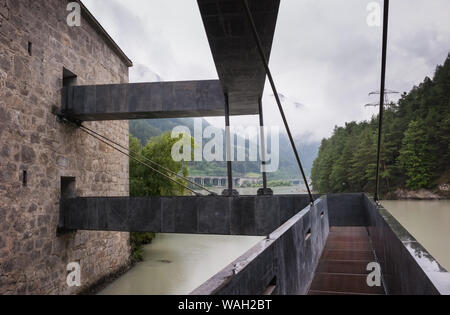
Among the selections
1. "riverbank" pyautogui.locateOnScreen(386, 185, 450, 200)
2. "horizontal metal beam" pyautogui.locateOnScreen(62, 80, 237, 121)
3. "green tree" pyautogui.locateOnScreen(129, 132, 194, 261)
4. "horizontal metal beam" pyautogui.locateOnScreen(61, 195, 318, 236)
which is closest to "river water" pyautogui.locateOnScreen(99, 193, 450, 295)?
"green tree" pyautogui.locateOnScreen(129, 132, 194, 261)

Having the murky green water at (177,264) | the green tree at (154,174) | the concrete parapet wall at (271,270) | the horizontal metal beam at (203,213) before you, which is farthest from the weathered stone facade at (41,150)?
the green tree at (154,174)

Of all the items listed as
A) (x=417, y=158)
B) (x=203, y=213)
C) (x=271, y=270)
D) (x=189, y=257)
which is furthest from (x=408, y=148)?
(x=271, y=270)

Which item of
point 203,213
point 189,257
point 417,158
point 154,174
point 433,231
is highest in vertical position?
point 417,158

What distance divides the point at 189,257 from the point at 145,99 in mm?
7542

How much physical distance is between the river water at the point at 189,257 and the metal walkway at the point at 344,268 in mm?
4773

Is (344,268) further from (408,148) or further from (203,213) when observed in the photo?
(408,148)

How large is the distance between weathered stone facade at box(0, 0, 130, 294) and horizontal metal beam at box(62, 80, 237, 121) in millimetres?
414

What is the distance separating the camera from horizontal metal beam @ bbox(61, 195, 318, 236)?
5590 millimetres

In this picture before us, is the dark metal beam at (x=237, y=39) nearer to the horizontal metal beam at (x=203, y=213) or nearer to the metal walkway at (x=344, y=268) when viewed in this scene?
the horizontal metal beam at (x=203, y=213)

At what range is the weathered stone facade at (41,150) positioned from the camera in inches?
198

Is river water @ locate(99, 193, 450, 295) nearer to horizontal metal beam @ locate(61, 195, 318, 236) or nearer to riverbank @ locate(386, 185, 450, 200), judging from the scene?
horizontal metal beam @ locate(61, 195, 318, 236)

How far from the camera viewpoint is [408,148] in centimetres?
3084
